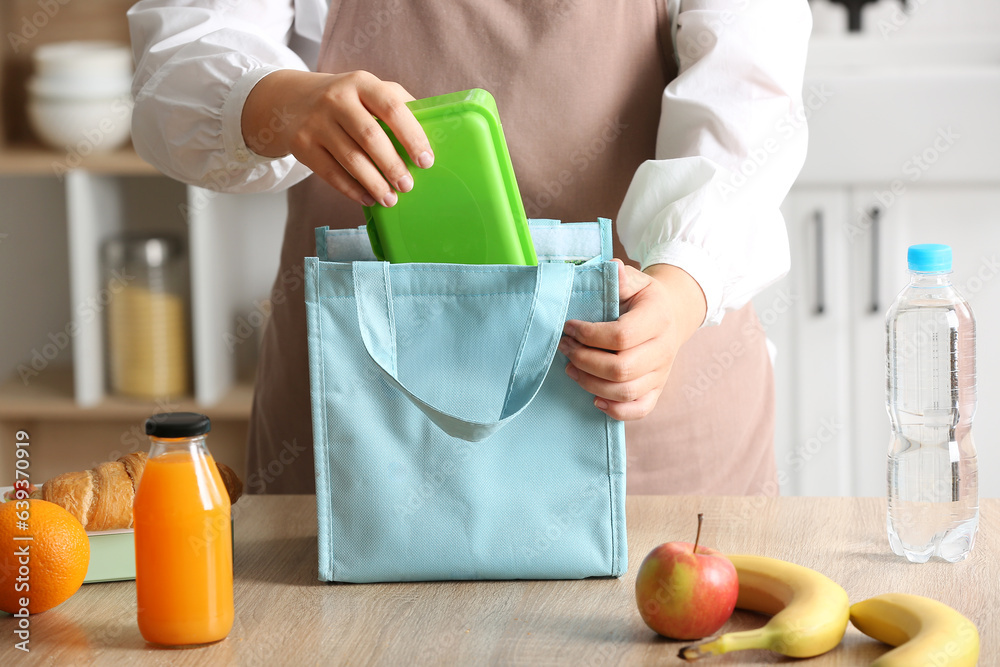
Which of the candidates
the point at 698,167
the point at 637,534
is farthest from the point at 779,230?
the point at 637,534

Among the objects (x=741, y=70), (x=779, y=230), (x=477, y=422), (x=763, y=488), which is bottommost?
(x=763, y=488)

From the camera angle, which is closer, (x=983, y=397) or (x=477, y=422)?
(x=477, y=422)

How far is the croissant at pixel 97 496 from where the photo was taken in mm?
732

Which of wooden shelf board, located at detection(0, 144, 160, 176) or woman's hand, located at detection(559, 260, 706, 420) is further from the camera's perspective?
wooden shelf board, located at detection(0, 144, 160, 176)

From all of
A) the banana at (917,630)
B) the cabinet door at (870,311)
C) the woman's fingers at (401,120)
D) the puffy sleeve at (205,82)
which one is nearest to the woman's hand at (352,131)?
the woman's fingers at (401,120)

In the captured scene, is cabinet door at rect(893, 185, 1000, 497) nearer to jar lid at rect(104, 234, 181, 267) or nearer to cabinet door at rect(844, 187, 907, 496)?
cabinet door at rect(844, 187, 907, 496)

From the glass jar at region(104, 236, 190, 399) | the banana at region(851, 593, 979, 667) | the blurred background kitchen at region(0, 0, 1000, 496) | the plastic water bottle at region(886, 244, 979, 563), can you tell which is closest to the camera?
the banana at region(851, 593, 979, 667)

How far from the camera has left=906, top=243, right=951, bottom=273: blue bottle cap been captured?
0.76 metres

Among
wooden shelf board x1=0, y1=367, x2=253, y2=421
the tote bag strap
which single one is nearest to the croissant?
the tote bag strap

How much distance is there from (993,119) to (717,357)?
1.01 metres

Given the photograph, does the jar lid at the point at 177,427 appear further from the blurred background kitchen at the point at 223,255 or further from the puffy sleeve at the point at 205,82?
the blurred background kitchen at the point at 223,255

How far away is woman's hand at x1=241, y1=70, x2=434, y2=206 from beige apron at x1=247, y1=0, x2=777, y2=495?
226 millimetres

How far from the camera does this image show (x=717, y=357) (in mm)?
1111

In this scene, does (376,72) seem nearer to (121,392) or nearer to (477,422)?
(477,422)
